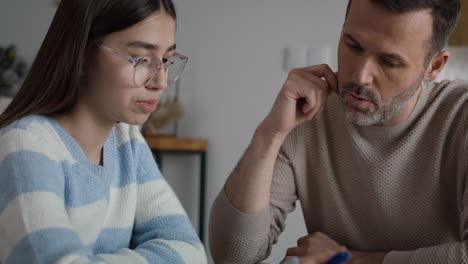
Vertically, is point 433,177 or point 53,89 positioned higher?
point 53,89

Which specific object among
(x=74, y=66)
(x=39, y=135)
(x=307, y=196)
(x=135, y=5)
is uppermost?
(x=135, y=5)

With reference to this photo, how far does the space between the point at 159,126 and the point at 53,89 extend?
298 cm

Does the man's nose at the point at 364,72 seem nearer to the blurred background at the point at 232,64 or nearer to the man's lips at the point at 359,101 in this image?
the man's lips at the point at 359,101

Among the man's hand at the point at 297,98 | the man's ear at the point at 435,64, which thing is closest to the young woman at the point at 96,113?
the man's hand at the point at 297,98

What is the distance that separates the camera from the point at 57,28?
1.16 m

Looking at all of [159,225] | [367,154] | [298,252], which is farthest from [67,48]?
[367,154]

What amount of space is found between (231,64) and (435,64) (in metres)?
2.87

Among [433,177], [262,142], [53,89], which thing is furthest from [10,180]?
[433,177]

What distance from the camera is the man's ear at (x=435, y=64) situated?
1.42 metres

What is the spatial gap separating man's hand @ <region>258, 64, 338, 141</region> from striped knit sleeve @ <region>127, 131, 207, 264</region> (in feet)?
0.87

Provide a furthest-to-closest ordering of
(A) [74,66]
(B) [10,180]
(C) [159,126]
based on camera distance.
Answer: (C) [159,126], (A) [74,66], (B) [10,180]

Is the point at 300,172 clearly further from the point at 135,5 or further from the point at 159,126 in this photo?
Answer: the point at 159,126

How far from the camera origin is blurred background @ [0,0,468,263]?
418 cm

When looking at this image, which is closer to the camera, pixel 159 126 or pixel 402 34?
pixel 402 34
